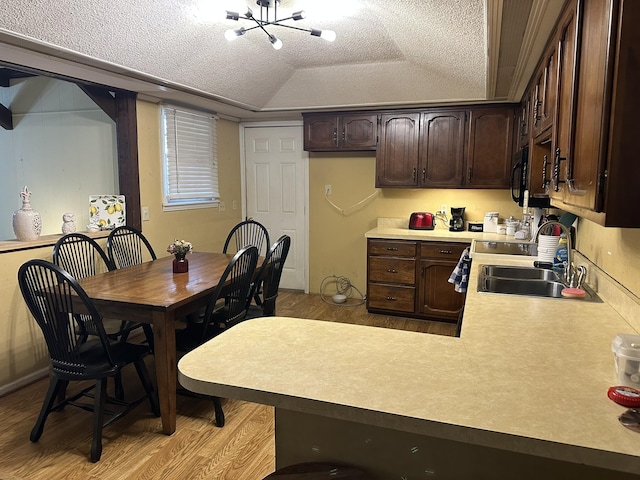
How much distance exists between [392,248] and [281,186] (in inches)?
66.4

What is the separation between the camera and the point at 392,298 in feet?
14.2

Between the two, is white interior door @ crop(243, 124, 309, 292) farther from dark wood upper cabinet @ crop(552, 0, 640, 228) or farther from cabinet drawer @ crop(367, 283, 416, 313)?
dark wood upper cabinet @ crop(552, 0, 640, 228)

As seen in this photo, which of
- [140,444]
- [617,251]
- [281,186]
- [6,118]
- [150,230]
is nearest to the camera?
[617,251]

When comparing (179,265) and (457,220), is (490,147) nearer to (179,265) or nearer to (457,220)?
(457,220)

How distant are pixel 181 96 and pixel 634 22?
352 centimetres

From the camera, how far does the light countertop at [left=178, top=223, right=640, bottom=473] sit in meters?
0.85

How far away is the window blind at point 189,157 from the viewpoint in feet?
13.5

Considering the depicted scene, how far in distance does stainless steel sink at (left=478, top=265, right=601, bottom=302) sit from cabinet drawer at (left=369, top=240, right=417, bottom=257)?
5.02 feet

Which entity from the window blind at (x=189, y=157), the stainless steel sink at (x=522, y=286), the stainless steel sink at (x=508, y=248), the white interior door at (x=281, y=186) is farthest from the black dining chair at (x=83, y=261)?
the stainless steel sink at (x=508, y=248)

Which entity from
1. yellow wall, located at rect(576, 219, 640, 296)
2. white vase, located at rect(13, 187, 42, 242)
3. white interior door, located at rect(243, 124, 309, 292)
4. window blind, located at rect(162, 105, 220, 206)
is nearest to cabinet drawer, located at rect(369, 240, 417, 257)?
white interior door, located at rect(243, 124, 309, 292)

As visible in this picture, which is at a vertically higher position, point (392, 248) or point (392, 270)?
point (392, 248)

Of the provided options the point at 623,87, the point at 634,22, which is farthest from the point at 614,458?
the point at 634,22

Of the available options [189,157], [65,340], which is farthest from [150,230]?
[65,340]

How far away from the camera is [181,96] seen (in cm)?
383
